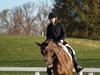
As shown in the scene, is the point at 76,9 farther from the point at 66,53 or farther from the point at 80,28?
the point at 66,53

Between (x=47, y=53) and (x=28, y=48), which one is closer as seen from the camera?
(x=47, y=53)

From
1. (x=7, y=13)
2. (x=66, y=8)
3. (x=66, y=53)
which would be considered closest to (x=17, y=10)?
(x=7, y=13)

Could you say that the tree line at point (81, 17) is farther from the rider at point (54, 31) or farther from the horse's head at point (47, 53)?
the horse's head at point (47, 53)

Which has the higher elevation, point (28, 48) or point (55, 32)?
point (55, 32)

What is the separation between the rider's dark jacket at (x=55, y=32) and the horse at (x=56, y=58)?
0.39 m

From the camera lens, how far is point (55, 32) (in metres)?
12.1

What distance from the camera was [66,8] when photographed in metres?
63.3

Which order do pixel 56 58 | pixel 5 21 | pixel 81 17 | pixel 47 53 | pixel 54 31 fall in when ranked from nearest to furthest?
pixel 47 53 → pixel 56 58 → pixel 54 31 → pixel 81 17 → pixel 5 21

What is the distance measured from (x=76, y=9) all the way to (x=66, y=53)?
50188 millimetres

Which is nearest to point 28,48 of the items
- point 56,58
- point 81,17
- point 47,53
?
point 81,17

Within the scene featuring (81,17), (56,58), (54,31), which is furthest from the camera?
(81,17)

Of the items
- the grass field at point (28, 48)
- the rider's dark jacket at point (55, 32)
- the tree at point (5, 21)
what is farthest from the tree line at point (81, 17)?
the rider's dark jacket at point (55, 32)

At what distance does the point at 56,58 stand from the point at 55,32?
2.81 feet

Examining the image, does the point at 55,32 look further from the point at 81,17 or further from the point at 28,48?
the point at 81,17
